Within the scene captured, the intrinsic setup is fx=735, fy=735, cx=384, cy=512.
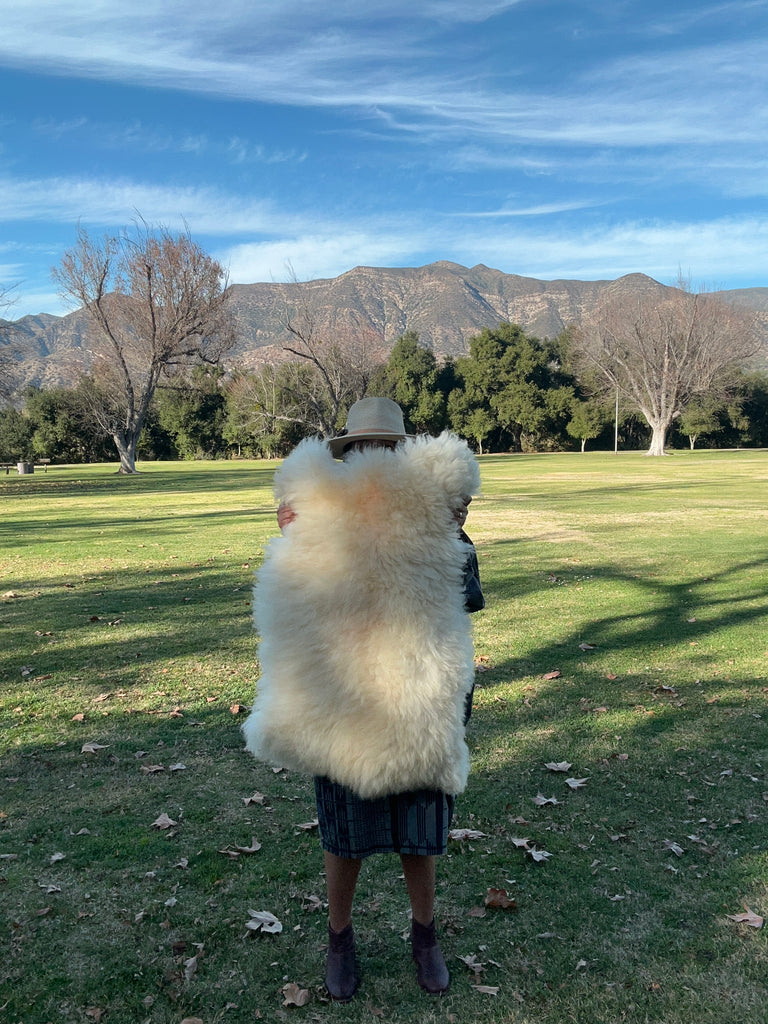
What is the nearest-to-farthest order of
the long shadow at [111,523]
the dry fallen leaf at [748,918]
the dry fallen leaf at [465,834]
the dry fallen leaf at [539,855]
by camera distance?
the dry fallen leaf at [748,918], the dry fallen leaf at [539,855], the dry fallen leaf at [465,834], the long shadow at [111,523]

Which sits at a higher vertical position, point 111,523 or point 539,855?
point 111,523

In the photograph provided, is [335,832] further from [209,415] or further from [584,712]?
[209,415]

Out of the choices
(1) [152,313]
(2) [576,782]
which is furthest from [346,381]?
(2) [576,782]

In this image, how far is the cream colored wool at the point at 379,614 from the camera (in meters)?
2.49

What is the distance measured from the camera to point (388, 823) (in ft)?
8.63

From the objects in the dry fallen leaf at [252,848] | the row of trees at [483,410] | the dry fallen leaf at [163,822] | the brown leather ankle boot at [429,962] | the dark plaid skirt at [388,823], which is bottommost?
the dry fallen leaf at [252,848]

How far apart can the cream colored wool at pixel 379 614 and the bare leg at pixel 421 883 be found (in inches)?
12.4

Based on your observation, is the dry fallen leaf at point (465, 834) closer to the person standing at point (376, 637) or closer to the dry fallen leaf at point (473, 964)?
the dry fallen leaf at point (473, 964)

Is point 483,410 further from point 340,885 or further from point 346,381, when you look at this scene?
point 340,885

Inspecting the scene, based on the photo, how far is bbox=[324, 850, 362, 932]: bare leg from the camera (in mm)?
2682

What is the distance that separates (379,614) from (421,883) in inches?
40.6

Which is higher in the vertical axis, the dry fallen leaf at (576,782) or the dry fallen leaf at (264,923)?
the dry fallen leaf at (264,923)

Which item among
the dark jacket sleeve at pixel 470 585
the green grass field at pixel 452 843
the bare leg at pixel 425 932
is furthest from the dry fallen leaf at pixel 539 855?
the dark jacket sleeve at pixel 470 585

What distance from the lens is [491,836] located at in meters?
3.84
